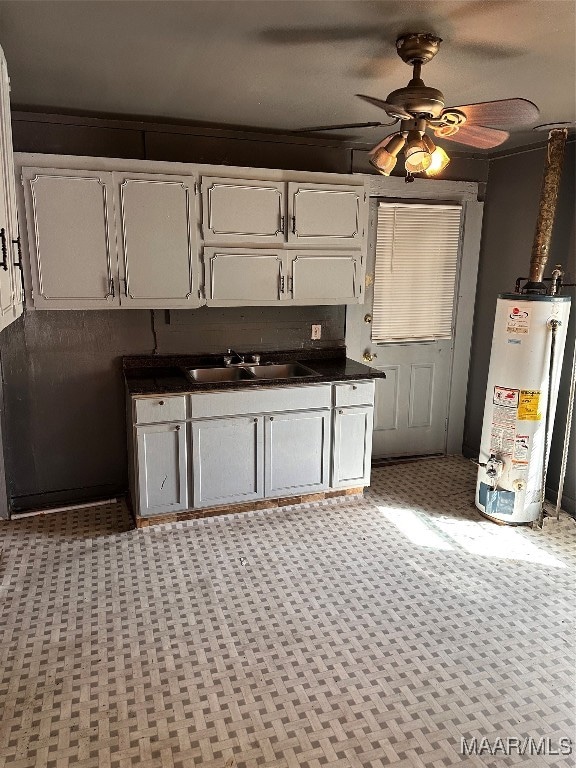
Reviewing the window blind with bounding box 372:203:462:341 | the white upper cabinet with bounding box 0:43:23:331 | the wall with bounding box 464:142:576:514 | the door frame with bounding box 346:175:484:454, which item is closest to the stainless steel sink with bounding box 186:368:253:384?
the door frame with bounding box 346:175:484:454

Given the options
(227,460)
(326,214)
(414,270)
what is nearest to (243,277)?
(326,214)

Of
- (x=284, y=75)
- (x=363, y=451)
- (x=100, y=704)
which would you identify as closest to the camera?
(x=100, y=704)

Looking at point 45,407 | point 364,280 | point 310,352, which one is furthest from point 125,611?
point 364,280

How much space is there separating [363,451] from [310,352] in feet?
2.80

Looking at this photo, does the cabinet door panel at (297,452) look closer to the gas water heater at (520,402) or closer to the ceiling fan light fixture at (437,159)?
the gas water heater at (520,402)

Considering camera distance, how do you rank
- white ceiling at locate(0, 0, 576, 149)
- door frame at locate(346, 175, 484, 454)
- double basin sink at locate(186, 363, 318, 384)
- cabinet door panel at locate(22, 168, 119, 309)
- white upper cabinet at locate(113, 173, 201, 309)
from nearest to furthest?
white ceiling at locate(0, 0, 576, 149) < cabinet door panel at locate(22, 168, 119, 309) < white upper cabinet at locate(113, 173, 201, 309) < double basin sink at locate(186, 363, 318, 384) < door frame at locate(346, 175, 484, 454)

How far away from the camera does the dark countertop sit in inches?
136

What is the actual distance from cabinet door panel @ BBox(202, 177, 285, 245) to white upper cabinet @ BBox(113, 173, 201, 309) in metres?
0.11

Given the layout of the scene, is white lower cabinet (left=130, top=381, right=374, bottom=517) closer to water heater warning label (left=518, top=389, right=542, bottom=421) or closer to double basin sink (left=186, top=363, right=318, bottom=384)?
double basin sink (left=186, top=363, right=318, bottom=384)

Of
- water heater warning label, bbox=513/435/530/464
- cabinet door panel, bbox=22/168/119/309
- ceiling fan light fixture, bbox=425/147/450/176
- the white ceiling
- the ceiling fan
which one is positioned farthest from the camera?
water heater warning label, bbox=513/435/530/464

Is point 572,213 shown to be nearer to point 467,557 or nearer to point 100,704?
point 467,557

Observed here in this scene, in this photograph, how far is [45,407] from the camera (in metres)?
3.69

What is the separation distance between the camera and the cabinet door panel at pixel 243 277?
359cm

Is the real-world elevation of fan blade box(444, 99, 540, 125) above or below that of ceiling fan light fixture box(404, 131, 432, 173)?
above
